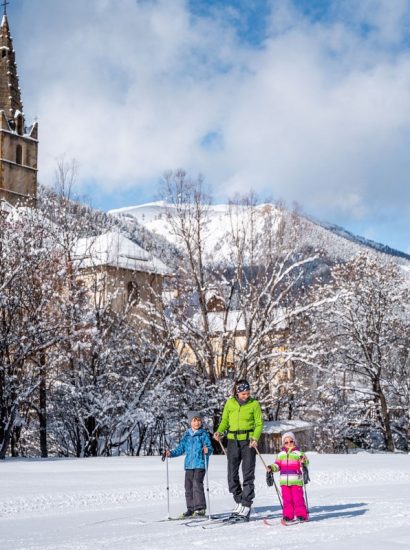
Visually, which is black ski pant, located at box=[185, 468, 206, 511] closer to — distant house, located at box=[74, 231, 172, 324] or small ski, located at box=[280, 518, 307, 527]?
small ski, located at box=[280, 518, 307, 527]

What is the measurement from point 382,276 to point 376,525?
1137 inches

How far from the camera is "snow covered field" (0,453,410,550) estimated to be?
7750 millimetres

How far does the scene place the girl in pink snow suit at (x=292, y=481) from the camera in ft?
30.3

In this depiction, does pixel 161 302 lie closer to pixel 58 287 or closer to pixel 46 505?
pixel 58 287

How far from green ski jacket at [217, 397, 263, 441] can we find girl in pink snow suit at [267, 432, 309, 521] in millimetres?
465

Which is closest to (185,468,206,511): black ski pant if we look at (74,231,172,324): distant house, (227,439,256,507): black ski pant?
(227,439,256,507): black ski pant

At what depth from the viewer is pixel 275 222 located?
27.9m

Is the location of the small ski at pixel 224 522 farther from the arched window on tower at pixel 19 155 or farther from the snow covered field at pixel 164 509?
the arched window on tower at pixel 19 155

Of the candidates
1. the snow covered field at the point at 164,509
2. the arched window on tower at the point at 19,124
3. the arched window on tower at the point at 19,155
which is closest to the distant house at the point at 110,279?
the snow covered field at the point at 164,509

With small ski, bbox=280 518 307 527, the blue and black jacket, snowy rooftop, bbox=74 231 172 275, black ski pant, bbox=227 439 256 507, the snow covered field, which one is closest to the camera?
the snow covered field

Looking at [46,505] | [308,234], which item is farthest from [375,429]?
[46,505]

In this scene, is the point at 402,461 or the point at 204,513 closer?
the point at 204,513

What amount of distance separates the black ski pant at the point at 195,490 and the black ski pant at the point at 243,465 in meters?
0.45

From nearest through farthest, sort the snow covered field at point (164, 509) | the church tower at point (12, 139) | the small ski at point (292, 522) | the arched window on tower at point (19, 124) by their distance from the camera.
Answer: the snow covered field at point (164, 509)
the small ski at point (292, 522)
the church tower at point (12, 139)
the arched window on tower at point (19, 124)
